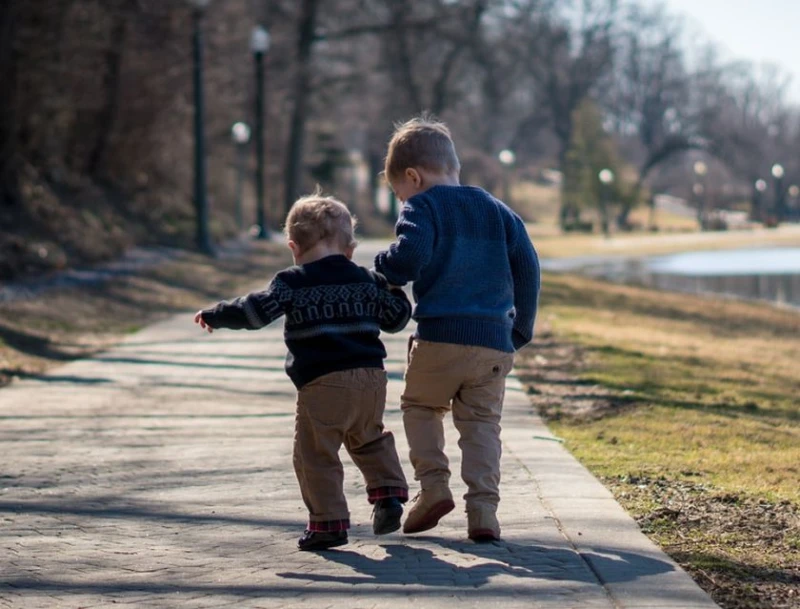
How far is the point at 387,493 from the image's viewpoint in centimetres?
519

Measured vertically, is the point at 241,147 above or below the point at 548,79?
below

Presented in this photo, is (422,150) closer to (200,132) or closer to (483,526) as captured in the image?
(483,526)

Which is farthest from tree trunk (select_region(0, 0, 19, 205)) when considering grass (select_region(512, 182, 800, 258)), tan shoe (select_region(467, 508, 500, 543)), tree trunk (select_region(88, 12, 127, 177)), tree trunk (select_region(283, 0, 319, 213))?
grass (select_region(512, 182, 800, 258))

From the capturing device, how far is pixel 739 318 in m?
19.6

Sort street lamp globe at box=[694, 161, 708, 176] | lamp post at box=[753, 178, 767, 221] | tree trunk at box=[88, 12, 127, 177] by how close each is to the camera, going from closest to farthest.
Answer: tree trunk at box=[88, 12, 127, 177]
street lamp globe at box=[694, 161, 708, 176]
lamp post at box=[753, 178, 767, 221]

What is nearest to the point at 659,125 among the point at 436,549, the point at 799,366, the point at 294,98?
the point at 294,98

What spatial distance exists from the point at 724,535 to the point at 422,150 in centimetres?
189

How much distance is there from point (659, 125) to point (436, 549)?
105217mm

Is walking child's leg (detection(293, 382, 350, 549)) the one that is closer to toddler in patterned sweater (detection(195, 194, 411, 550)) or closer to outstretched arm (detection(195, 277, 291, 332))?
toddler in patterned sweater (detection(195, 194, 411, 550))

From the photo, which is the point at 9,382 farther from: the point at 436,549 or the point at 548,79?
the point at 548,79

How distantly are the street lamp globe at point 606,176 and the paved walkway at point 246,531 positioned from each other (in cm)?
6822

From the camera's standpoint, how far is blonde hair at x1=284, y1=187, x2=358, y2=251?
5.20 meters

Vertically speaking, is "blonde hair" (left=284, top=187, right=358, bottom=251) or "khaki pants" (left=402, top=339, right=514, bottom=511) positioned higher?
"blonde hair" (left=284, top=187, right=358, bottom=251)

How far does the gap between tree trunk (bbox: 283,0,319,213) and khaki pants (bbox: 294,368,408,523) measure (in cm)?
3452
